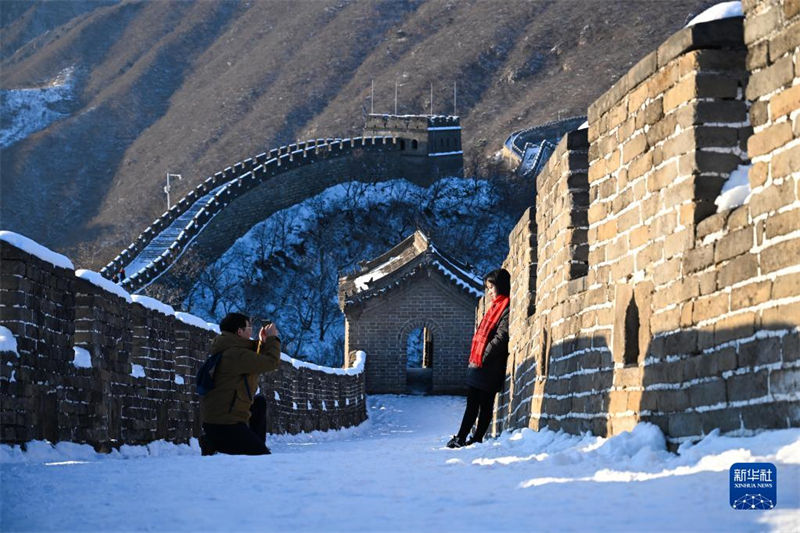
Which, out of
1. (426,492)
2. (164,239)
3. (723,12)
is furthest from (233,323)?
(164,239)

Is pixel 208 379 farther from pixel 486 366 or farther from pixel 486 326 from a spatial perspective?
pixel 486 326

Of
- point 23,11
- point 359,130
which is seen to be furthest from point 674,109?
point 23,11

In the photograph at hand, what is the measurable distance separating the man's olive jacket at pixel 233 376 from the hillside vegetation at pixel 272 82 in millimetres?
88900

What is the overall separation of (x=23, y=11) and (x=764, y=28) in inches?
7062

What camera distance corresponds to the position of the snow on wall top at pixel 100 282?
12.7 m

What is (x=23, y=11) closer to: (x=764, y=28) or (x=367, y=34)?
(x=367, y=34)

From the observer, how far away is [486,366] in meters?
13.0

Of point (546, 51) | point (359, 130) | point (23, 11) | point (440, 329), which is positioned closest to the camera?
point (440, 329)

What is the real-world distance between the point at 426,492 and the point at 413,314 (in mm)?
→ 36478

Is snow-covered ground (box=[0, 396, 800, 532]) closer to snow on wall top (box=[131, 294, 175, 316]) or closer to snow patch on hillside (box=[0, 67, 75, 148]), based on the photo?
snow on wall top (box=[131, 294, 175, 316])

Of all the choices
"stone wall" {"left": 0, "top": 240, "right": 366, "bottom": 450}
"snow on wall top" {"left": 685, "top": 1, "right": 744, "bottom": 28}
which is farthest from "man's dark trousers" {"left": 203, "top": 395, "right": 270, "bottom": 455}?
"snow on wall top" {"left": 685, "top": 1, "right": 744, "bottom": 28}

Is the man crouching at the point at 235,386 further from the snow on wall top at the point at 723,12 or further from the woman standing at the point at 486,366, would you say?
the snow on wall top at the point at 723,12

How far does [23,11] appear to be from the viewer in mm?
179750

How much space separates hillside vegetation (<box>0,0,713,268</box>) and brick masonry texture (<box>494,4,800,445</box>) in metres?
89.0
